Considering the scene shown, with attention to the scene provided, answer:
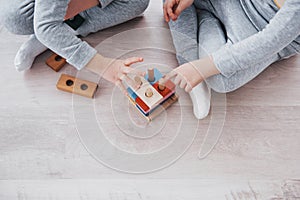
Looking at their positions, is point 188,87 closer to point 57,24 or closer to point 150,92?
point 150,92

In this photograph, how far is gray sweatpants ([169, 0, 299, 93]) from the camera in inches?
30.2

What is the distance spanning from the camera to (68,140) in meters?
0.77

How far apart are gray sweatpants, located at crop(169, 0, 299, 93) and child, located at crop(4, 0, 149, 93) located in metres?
0.12

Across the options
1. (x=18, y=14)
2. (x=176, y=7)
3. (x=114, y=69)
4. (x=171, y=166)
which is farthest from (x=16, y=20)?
(x=171, y=166)

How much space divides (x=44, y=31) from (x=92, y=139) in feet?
0.78

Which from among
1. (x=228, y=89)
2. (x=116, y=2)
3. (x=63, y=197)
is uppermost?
(x=116, y=2)

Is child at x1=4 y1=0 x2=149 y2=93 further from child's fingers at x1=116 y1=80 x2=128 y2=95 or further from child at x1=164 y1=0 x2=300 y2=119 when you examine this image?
child at x1=164 y1=0 x2=300 y2=119

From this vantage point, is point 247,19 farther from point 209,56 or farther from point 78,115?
point 78,115

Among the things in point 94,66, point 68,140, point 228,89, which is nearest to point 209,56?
point 228,89

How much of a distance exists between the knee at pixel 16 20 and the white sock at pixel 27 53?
1.2 inches

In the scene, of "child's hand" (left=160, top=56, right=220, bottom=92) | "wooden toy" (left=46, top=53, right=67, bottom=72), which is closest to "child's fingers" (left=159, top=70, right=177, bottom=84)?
"child's hand" (left=160, top=56, right=220, bottom=92)

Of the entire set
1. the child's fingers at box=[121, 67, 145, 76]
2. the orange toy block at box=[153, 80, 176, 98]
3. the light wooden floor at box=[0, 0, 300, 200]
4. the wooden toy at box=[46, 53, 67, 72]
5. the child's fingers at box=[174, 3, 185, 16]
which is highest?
the child's fingers at box=[174, 3, 185, 16]

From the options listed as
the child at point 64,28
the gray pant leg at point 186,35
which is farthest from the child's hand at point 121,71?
the gray pant leg at point 186,35

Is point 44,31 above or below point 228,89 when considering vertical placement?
above
